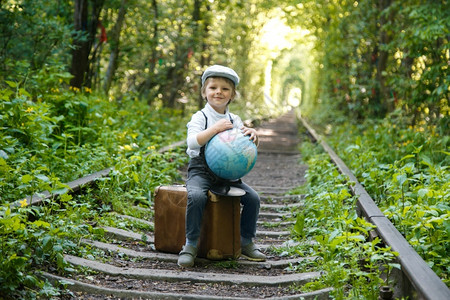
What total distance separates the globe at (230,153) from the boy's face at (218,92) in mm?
375

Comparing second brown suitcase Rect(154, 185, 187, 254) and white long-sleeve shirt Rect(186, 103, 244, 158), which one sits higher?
white long-sleeve shirt Rect(186, 103, 244, 158)

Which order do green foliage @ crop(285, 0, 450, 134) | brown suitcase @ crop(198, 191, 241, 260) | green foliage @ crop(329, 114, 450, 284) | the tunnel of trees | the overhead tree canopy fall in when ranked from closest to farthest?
1. green foliage @ crop(329, 114, 450, 284)
2. brown suitcase @ crop(198, 191, 241, 260)
3. the tunnel of trees
4. green foliage @ crop(285, 0, 450, 134)
5. the overhead tree canopy

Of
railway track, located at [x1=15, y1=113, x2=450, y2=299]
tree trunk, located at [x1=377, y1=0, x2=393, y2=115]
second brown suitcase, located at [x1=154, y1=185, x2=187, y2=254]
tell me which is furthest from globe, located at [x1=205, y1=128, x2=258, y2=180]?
tree trunk, located at [x1=377, y1=0, x2=393, y2=115]

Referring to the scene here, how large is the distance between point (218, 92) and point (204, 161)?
60 centimetres

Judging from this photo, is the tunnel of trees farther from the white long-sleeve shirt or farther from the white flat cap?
the white flat cap

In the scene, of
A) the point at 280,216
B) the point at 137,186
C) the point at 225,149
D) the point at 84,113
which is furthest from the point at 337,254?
the point at 84,113

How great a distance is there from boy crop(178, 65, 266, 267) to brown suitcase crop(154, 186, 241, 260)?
124 millimetres

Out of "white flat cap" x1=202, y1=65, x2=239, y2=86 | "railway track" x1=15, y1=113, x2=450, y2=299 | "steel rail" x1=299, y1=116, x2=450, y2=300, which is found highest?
"white flat cap" x1=202, y1=65, x2=239, y2=86

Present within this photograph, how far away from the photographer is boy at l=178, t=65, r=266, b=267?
4.40 metres

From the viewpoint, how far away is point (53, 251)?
151 inches

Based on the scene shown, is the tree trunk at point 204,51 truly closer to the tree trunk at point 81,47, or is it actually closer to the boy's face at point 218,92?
the tree trunk at point 81,47

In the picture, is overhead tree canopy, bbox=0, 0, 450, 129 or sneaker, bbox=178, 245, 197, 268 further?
overhead tree canopy, bbox=0, 0, 450, 129

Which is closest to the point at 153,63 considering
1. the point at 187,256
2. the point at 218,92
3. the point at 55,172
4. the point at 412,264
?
the point at 55,172

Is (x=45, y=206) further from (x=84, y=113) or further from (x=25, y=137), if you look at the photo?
(x=84, y=113)
